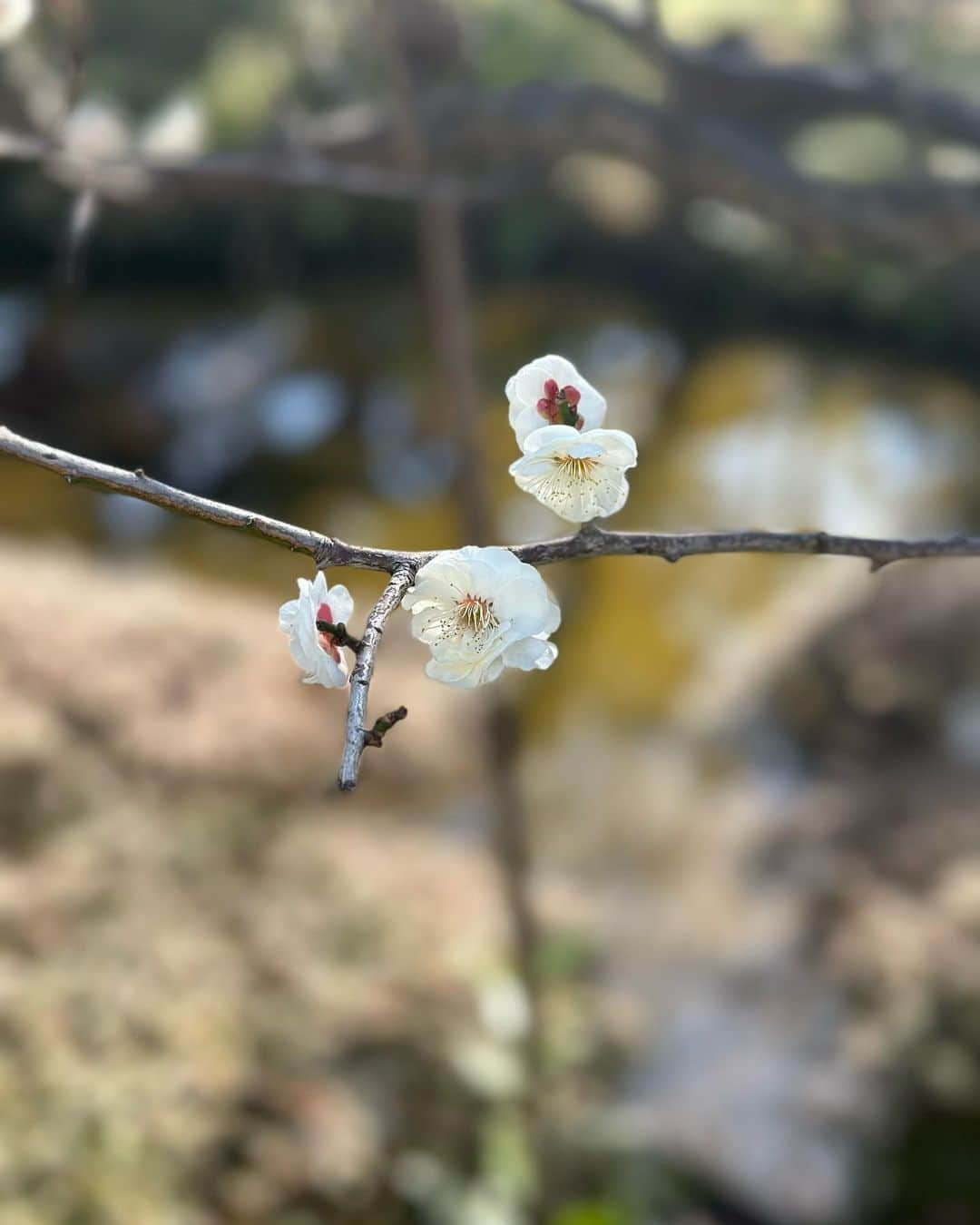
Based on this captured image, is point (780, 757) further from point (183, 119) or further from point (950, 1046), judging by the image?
point (183, 119)

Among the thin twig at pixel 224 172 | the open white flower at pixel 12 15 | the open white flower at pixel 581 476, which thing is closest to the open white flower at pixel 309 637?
→ the open white flower at pixel 581 476

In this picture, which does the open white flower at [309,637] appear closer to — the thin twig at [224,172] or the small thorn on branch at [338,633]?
the small thorn on branch at [338,633]

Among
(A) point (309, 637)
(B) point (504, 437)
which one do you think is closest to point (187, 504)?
(A) point (309, 637)

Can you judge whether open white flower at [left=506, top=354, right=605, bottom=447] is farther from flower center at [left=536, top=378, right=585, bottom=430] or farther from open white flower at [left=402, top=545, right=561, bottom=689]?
open white flower at [left=402, top=545, right=561, bottom=689]

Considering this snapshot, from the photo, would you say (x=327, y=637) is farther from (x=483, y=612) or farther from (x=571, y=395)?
(x=571, y=395)

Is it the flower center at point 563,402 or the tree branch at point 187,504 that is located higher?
the flower center at point 563,402
